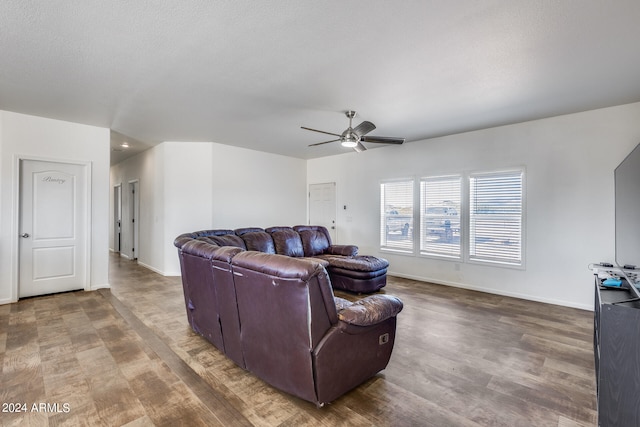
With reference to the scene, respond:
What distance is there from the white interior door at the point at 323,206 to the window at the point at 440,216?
225 cm

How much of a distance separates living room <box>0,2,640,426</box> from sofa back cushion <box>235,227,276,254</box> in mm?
1509

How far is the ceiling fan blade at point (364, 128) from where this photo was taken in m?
3.52

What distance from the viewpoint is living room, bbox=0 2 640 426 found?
241 cm

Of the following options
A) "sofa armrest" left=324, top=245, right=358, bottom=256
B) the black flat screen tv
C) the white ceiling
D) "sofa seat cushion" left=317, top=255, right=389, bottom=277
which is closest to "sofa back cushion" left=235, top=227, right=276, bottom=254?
"sofa seat cushion" left=317, top=255, right=389, bottom=277

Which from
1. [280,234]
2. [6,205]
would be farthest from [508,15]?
[6,205]

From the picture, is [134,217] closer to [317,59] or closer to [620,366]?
[317,59]

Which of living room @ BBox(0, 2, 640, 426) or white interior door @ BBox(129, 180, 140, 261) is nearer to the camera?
living room @ BBox(0, 2, 640, 426)

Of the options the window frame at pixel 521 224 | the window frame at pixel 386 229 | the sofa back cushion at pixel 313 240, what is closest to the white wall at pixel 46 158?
the sofa back cushion at pixel 313 240

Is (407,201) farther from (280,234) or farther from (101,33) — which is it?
(101,33)

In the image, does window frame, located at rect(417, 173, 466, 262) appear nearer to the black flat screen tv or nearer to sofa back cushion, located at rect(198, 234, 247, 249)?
the black flat screen tv

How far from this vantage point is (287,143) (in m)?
5.86

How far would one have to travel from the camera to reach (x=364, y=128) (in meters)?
3.61

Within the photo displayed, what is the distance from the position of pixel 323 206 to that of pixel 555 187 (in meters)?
4.57

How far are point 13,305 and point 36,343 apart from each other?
70.1 inches
